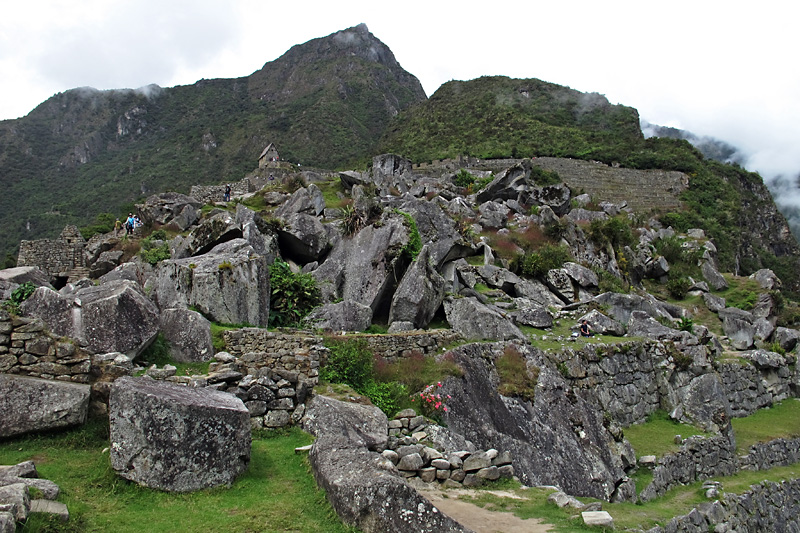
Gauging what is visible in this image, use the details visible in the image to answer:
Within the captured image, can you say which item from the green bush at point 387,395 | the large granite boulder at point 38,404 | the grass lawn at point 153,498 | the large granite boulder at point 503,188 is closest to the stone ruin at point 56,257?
the green bush at point 387,395

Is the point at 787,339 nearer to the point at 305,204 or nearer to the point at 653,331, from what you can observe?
the point at 653,331

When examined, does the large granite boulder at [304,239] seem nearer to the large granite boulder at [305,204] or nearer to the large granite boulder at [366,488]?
the large granite boulder at [305,204]

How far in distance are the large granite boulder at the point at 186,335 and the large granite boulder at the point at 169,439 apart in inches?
142

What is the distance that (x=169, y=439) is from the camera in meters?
6.30

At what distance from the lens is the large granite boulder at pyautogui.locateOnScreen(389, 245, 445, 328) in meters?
16.4

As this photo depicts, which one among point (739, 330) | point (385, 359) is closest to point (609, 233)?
point (739, 330)

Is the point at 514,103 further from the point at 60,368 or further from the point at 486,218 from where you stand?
the point at 60,368

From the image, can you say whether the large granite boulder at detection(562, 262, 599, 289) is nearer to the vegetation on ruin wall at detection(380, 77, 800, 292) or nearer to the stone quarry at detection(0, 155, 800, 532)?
the stone quarry at detection(0, 155, 800, 532)

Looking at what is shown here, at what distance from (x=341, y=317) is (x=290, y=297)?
1.97 meters

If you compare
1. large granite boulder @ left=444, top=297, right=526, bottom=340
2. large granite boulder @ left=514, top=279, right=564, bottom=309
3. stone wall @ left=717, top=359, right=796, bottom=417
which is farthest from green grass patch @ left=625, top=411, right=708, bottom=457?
large granite boulder @ left=514, top=279, right=564, bottom=309

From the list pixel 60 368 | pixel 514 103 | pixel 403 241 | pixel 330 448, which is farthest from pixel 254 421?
pixel 514 103

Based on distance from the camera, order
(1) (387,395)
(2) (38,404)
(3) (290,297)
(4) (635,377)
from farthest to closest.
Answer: (4) (635,377), (3) (290,297), (1) (387,395), (2) (38,404)

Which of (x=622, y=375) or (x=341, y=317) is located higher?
(x=341, y=317)

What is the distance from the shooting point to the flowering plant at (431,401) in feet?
35.0
